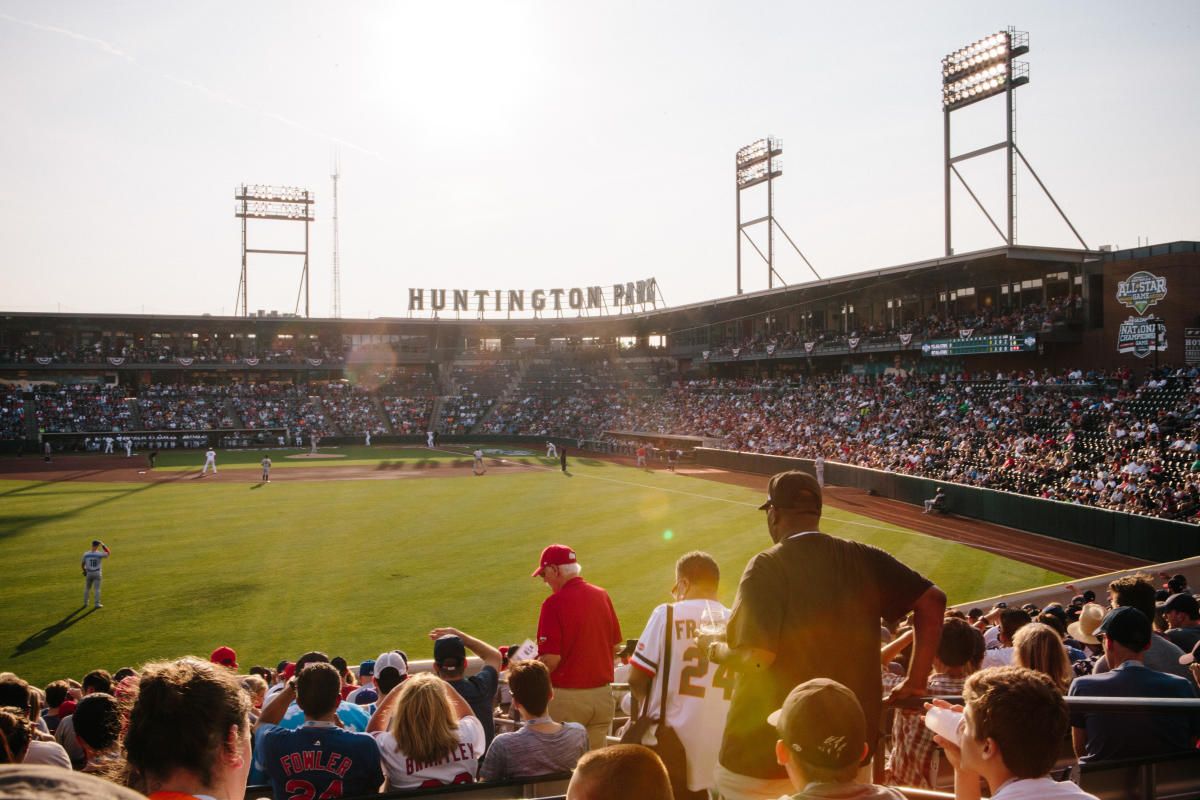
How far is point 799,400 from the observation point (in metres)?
51.5

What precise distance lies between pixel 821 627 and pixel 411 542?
21671mm

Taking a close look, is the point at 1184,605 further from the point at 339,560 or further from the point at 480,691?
the point at 339,560

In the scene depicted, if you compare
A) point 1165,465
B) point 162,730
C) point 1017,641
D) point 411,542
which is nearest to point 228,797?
point 162,730

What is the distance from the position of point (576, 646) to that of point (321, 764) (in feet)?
6.69

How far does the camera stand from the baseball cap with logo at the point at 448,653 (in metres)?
5.99

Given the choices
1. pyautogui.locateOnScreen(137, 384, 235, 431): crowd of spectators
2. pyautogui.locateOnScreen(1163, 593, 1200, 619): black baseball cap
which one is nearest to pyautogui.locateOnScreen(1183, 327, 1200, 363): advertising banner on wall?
pyautogui.locateOnScreen(1163, 593, 1200, 619): black baseball cap

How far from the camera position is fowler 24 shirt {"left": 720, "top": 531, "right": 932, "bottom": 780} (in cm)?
384

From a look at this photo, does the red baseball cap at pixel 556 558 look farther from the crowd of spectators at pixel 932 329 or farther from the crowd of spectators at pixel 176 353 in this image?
the crowd of spectators at pixel 176 353

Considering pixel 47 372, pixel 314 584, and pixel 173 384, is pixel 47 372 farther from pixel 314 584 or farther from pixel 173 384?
pixel 314 584

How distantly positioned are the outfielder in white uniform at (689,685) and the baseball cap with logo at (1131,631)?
8.64 ft

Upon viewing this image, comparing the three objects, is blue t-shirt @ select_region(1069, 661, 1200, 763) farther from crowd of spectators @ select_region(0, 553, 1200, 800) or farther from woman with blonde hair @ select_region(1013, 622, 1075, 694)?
woman with blonde hair @ select_region(1013, 622, 1075, 694)

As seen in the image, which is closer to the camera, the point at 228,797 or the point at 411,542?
the point at 228,797

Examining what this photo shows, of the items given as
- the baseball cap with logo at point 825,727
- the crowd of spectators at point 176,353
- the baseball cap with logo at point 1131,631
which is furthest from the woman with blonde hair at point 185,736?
the crowd of spectators at point 176,353

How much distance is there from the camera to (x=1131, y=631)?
5203 millimetres
